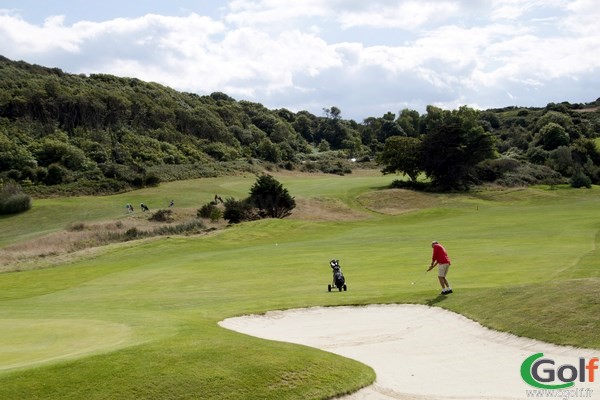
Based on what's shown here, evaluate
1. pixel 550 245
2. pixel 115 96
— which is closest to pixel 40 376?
pixel 550 245

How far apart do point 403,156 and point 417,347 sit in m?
80.2

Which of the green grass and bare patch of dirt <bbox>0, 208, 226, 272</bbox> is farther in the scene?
bare patch of dirt <bbox>0, 208, 226, 272</bbox>

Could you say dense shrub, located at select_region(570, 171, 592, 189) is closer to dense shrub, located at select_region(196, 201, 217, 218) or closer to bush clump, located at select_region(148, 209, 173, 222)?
dense shrub, located at select_region(196, 201, 217, 218)

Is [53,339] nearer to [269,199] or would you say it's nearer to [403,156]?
[269,199]

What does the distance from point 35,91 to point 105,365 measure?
12328cm

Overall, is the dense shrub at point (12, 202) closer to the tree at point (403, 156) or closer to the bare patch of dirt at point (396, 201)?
the bare patch of dirt at point (396, 201)

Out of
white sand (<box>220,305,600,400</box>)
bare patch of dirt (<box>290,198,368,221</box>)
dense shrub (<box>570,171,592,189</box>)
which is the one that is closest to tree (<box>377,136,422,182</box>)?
bare patch of dirt (<box>290,198,368,221</box>)

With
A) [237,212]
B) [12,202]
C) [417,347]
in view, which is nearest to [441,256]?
[417,347]

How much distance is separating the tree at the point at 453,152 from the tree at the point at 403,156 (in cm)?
136

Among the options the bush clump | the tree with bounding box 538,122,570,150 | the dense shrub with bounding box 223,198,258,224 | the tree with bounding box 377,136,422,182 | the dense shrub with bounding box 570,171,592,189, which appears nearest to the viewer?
the dense shrub with bounding box 223,198,258,224

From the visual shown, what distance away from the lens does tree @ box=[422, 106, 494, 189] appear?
305 feet

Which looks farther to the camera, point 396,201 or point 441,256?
point 396,201

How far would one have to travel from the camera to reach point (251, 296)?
27.5 metres

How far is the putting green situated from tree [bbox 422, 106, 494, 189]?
79251mm
